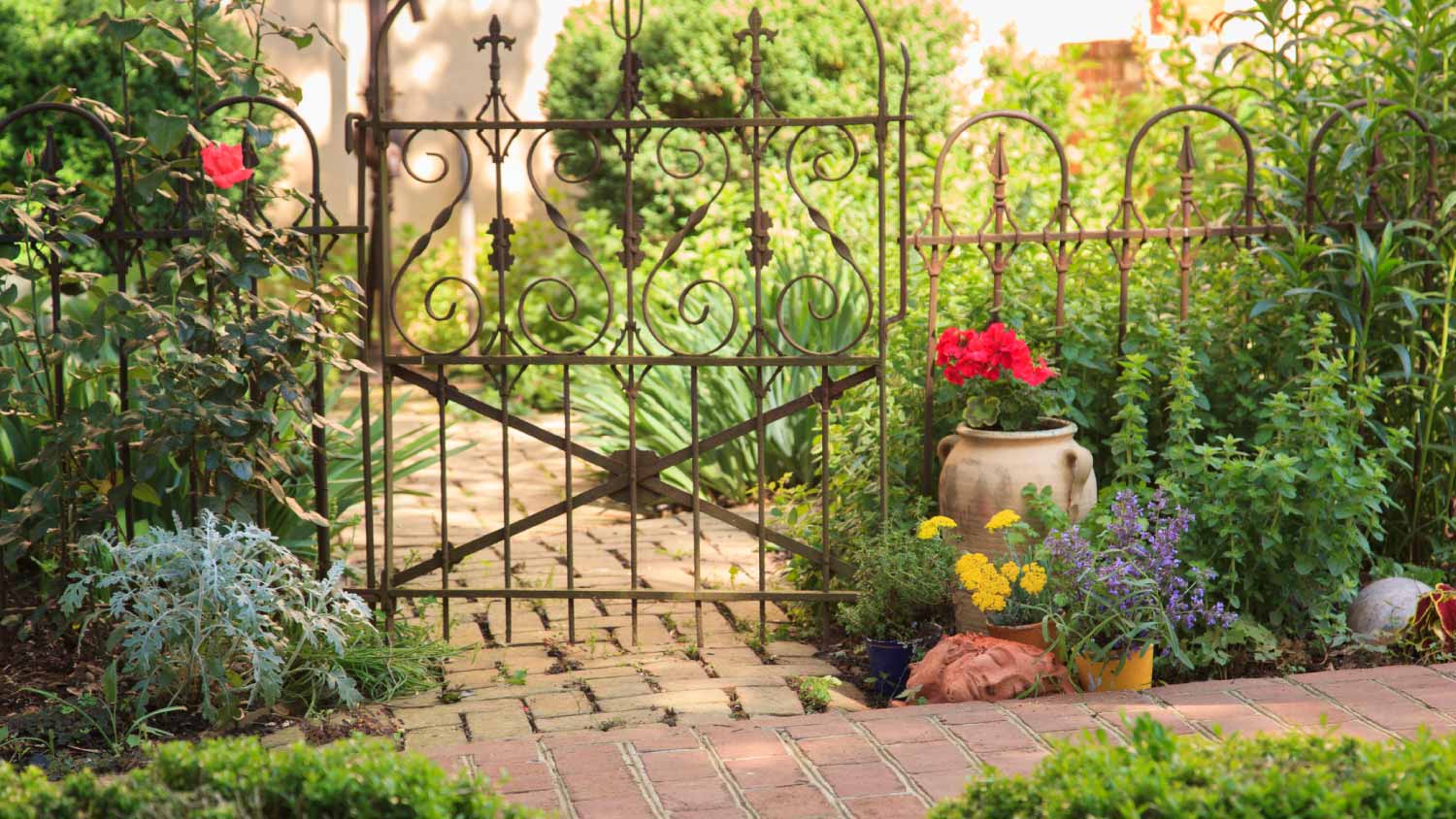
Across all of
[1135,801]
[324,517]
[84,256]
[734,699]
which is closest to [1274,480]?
[734,699]

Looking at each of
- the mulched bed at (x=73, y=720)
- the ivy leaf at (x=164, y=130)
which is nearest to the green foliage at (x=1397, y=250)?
the mulched bed at (x=73, y=720)

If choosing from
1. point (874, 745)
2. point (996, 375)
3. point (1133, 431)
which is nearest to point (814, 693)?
point (874, 745)

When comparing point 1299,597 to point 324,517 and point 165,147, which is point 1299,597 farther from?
point 165,147

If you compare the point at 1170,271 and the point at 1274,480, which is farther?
the point at 1170,271

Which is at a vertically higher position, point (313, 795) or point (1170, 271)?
point (1170, 271)

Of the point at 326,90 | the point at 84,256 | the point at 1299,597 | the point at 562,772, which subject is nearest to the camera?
the point at 562,772

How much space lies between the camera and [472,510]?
20.6 feet

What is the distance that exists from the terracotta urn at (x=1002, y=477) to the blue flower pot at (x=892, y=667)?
293mm

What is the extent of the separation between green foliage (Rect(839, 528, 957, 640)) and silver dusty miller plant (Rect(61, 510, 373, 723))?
1.40 m

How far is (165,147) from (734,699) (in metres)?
2.10

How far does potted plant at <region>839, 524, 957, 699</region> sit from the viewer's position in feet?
13.4

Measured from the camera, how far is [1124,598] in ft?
12.6

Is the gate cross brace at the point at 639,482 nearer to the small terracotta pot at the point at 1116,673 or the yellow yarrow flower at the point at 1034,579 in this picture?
the yellow yarrow flower at the point at 1034,579

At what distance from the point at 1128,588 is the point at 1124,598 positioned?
0.03 meters
